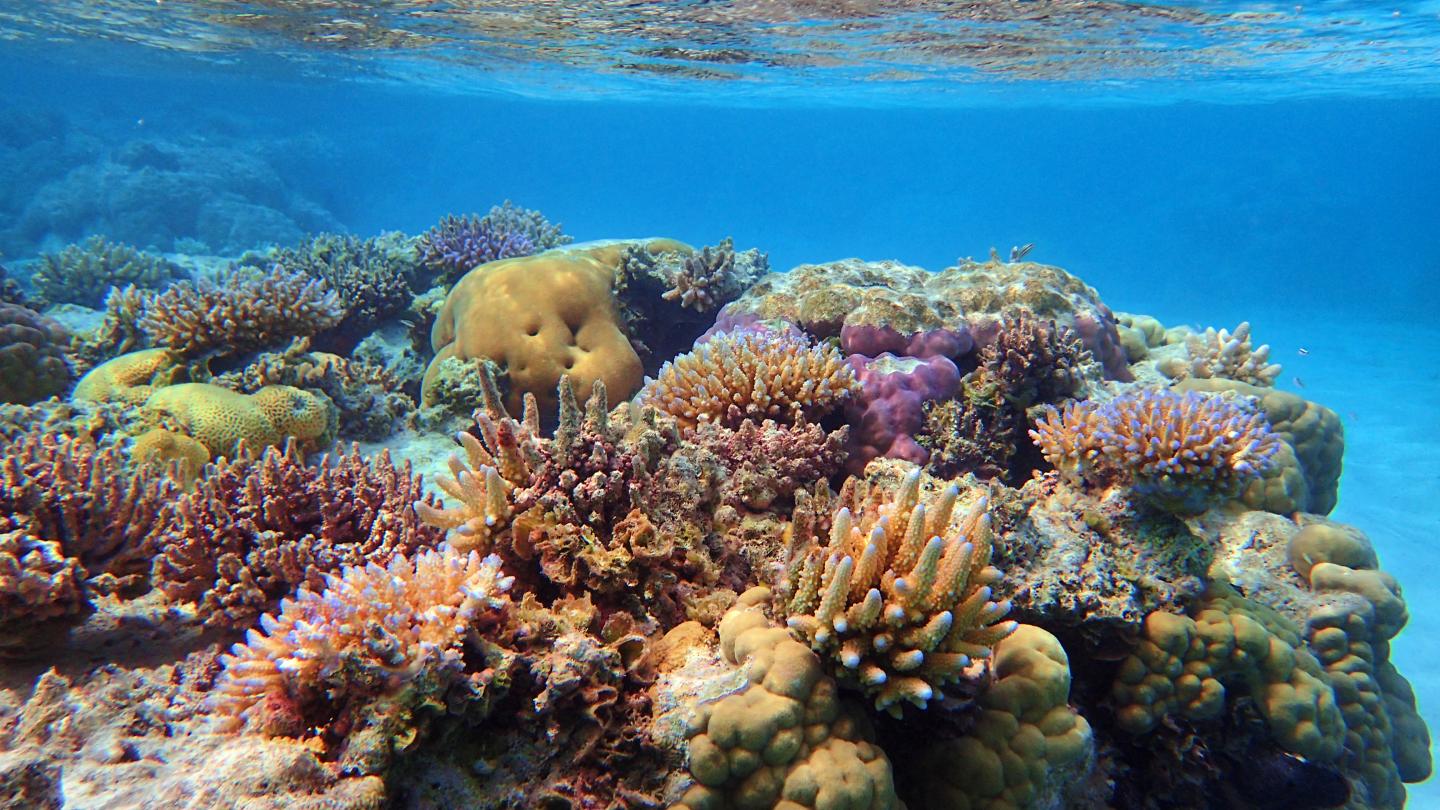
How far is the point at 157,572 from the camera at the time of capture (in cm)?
305

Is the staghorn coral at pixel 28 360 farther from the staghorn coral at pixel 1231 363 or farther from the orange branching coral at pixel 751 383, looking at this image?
the staghorn coral at pixel 1231 363

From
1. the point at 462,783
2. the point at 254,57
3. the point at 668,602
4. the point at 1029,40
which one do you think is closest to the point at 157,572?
the point at 462,783

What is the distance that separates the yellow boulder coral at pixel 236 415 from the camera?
4.95 metres

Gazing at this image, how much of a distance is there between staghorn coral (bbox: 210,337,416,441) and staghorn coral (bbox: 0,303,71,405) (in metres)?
2.01

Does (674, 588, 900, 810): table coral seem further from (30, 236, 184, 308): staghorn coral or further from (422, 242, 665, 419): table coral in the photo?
(30, 236, 184, 308): staghorn coral

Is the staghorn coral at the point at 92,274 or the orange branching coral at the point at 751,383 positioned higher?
the orange branching coral at the point at 751,383

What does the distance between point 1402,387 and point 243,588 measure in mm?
Answer: 33272

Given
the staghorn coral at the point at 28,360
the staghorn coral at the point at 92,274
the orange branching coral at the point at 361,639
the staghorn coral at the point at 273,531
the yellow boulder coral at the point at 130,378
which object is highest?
the orange branching coral at the point at 361,639

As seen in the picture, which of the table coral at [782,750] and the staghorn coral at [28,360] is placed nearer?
the table coral at [782,750]

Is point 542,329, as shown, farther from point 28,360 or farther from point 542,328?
point 28,360

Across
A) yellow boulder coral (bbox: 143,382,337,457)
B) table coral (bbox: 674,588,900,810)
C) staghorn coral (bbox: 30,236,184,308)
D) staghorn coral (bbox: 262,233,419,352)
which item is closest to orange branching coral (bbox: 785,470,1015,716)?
table coral (bbox: 674,588,900,810)

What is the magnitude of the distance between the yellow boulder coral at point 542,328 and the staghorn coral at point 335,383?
0.49 m

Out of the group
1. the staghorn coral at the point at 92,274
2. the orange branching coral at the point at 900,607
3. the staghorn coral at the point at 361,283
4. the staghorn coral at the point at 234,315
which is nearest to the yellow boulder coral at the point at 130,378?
the staghorn coral at the point at 234,315

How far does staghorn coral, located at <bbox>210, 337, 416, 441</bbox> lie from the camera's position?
581cm
